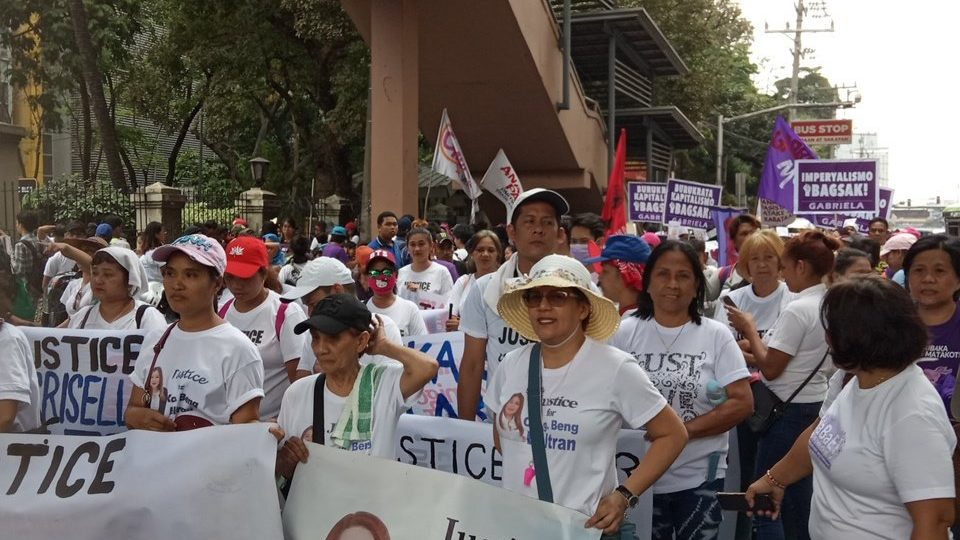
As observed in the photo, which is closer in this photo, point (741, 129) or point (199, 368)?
point (199, 368)

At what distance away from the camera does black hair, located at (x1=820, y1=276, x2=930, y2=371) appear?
9.70ft

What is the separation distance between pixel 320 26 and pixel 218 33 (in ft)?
13.3

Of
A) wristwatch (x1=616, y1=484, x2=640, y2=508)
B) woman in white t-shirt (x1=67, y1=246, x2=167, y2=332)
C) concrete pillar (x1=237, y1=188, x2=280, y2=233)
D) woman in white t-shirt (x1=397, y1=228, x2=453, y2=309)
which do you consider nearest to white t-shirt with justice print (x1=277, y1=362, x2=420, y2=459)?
wristwatch (x1=616, y1=484, x2=640, y2=508)

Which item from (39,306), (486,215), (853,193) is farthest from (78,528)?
(486,215)

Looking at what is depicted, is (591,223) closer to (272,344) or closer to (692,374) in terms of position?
(272,344)

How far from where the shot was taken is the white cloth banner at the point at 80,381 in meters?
5.32

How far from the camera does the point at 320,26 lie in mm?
22328

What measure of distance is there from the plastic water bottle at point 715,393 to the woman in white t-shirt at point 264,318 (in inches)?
79.2

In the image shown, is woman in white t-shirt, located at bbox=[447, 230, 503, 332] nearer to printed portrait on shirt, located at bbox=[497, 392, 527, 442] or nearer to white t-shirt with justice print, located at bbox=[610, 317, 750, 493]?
white t-shirt with justice print, located at bbox=[610, 317, 750, 493]

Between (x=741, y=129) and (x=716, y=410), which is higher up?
(x=741, y=129)

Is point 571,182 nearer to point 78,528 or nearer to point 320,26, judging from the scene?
point 320,26

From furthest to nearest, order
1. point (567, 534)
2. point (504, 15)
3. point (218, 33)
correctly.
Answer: point (218, 33) < point (504, 15) < point (567, 534)

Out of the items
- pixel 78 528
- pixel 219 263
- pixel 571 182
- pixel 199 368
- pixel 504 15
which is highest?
pixel 504 15

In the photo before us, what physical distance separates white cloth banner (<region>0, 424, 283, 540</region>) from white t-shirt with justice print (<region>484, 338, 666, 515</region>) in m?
1.04
